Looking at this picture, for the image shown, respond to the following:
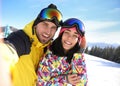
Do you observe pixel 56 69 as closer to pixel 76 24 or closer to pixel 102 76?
pixel 76 24

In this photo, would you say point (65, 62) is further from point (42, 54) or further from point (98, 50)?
point (98, 50)

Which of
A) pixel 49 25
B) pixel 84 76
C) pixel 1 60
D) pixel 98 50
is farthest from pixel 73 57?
pixel 98 50

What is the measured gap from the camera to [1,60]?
17.4 inches

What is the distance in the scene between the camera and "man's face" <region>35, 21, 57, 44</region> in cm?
242

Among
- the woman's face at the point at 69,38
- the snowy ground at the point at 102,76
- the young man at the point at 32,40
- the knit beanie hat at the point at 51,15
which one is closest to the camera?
the young man at the point at 32,40

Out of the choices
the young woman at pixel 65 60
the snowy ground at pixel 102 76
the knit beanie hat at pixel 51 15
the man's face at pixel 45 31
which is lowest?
the snowy ground at pixel 102 76

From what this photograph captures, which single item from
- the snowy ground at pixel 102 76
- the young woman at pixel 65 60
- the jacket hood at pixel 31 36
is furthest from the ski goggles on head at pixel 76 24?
the snowy ground at pixel 102 76

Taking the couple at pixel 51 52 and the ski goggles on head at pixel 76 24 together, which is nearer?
the couple at pixel 51 52

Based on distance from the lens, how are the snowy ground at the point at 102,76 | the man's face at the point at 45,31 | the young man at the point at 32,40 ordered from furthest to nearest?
the snowy ground at the point at 102,76 < the man's face at the point at 45,31 < the young man at the point at 32,40

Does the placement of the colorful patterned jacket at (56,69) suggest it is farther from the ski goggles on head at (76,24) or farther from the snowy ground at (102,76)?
the snowy ground at (102,76)

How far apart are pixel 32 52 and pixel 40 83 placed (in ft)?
1.36

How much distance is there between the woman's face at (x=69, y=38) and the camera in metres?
2.74

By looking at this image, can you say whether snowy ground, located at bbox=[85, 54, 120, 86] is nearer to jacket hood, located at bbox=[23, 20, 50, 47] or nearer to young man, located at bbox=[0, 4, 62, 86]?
young man, located at bbox=[0, 4, 62, 86]

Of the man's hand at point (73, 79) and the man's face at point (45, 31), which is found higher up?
the man's face at point (45, 31)
